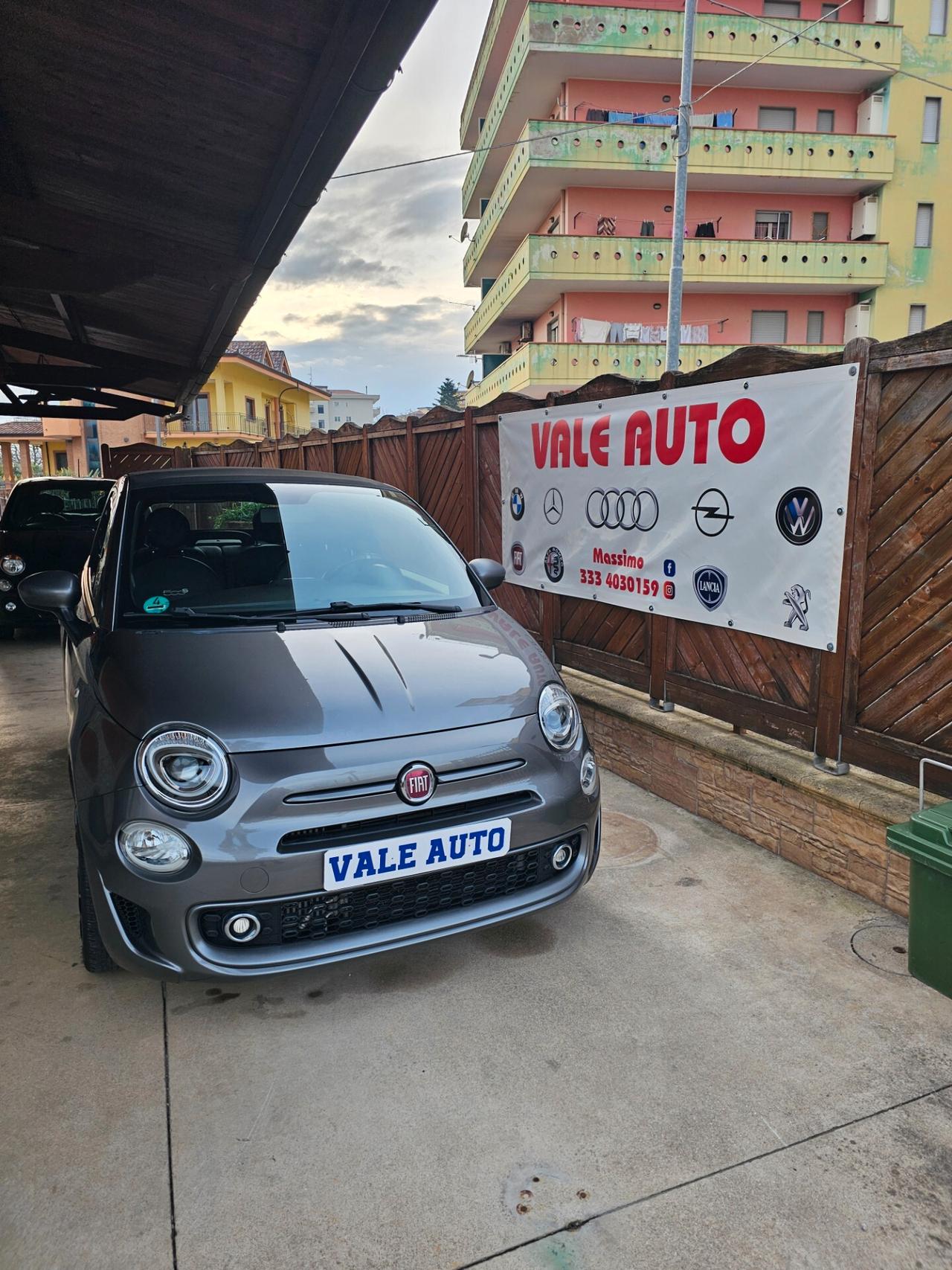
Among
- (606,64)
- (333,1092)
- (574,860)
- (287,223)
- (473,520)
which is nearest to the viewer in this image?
(333,1092)

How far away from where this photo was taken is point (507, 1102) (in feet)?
6.78

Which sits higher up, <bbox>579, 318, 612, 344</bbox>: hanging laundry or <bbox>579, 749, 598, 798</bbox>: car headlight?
<bbox>579, 318, 612, 344</bbox>: hanging laundry

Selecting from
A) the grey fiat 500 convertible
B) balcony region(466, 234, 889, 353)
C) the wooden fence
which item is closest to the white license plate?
the grey fiat 500 convertible

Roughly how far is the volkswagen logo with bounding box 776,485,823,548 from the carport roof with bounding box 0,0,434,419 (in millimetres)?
2252

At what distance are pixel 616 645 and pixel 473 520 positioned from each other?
206cm

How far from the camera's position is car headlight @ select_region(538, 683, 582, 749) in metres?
2.56

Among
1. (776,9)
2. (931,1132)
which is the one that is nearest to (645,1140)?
(931,1132)

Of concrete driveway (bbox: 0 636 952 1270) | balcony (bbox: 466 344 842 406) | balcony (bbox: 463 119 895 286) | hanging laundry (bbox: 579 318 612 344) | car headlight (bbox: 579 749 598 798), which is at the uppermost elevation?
balcony (bbox: 463 119 895 286)

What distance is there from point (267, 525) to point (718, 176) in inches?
900

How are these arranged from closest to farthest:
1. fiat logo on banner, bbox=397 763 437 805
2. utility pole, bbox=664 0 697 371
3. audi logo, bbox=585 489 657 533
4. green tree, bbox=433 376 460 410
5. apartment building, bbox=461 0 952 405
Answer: fiat logo on banner, bbox=397 763 437 805, audi logo, bbox=585 489 657 533, utility pole, bbox=664 0 697 371, apartment building, bbox=461 0 952 405, green tree, bbox=433 376 460 410

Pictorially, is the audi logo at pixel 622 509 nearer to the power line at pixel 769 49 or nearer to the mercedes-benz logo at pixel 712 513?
the mercedes-benz logo at pixel 712 513

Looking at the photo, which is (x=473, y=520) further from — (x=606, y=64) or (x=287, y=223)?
(x=606, y=64)

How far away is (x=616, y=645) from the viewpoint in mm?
4754

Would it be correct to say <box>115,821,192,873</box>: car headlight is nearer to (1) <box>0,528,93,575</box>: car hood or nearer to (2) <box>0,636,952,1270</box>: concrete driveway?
(2) <box>0,636,952,1270</box>: concrete driveway
